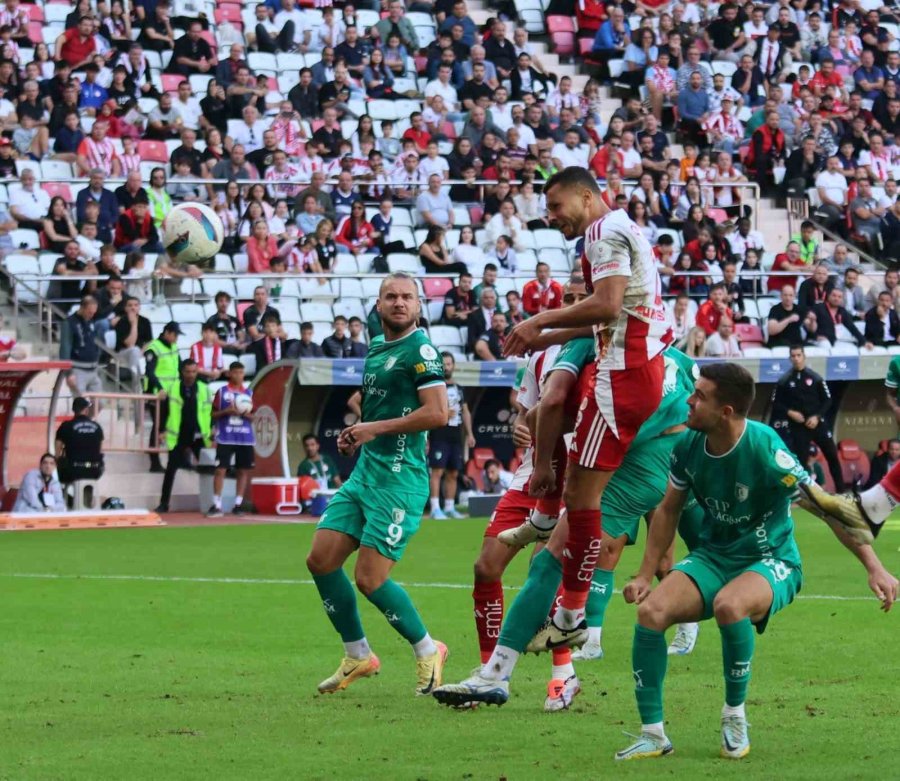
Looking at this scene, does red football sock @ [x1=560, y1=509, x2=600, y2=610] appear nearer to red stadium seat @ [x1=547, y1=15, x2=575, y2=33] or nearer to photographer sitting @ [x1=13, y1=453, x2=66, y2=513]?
photographer sitting @ [x1=13, y1=453, x2=66, y2=513]

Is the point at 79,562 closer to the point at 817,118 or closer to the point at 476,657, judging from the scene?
the point at 476,657

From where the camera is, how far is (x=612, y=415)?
7.79 meters

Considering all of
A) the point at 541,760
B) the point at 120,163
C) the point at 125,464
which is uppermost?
the point at 120,163

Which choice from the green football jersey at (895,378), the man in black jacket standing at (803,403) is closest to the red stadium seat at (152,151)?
the man in black jacket standing at (803,403)

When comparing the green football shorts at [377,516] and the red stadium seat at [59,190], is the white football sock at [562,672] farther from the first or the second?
the red stadium seat at [59,190]

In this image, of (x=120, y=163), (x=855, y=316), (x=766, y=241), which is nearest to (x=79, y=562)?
(x=120, y=163)

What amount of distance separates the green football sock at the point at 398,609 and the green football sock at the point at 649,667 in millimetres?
2020

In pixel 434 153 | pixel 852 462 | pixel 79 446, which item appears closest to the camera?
pixel 79 446

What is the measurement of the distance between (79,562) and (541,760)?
1031 centimetres

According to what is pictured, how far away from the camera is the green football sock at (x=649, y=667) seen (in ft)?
21.9

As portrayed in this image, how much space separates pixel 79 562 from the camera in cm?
1631

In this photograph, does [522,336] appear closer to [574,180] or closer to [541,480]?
[574,180]

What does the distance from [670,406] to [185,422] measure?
560 inches

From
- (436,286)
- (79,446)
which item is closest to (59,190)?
(79,446)
